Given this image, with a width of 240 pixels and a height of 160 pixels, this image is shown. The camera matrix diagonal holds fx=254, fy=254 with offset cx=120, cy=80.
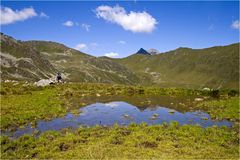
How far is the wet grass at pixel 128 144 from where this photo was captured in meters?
21.2

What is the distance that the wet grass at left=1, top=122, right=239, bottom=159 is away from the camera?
21.2m

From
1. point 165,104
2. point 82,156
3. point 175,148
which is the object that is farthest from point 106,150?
point 165,104

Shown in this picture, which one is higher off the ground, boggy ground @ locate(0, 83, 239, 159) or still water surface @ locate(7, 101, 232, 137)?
still water surface @ locate(7, 101, 232, 137)

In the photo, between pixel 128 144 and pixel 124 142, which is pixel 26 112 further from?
pixel 128 144

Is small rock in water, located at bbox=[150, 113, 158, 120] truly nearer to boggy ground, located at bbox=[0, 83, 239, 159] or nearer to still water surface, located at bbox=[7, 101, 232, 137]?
still water surface, located at bbox=[7, 101, 232, 137]

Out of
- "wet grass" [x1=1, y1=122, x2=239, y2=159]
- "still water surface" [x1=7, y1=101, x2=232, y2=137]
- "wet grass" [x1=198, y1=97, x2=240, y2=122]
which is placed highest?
"wet grass" [x1=198, y1=97, x2=240, y2=122]

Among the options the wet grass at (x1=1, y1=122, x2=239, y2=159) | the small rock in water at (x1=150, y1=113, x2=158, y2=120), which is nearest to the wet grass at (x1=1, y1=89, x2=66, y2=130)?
the wet grass at (x1=1, y1=122, x2=239, y2=159)

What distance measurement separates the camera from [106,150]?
21859mm

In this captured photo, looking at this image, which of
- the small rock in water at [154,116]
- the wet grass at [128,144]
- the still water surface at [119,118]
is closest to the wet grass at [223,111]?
the still water surface at [119,118]

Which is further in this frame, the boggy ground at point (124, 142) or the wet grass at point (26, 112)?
the wet grass at point (26, 112)

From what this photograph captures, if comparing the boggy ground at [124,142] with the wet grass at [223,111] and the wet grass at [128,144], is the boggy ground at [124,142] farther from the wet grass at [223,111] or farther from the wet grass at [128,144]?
the wet grass at [223,111]

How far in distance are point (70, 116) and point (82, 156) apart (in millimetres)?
15852

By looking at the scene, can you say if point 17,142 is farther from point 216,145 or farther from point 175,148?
point 216,145

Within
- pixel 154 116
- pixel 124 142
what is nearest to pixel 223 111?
pixel 154 116
